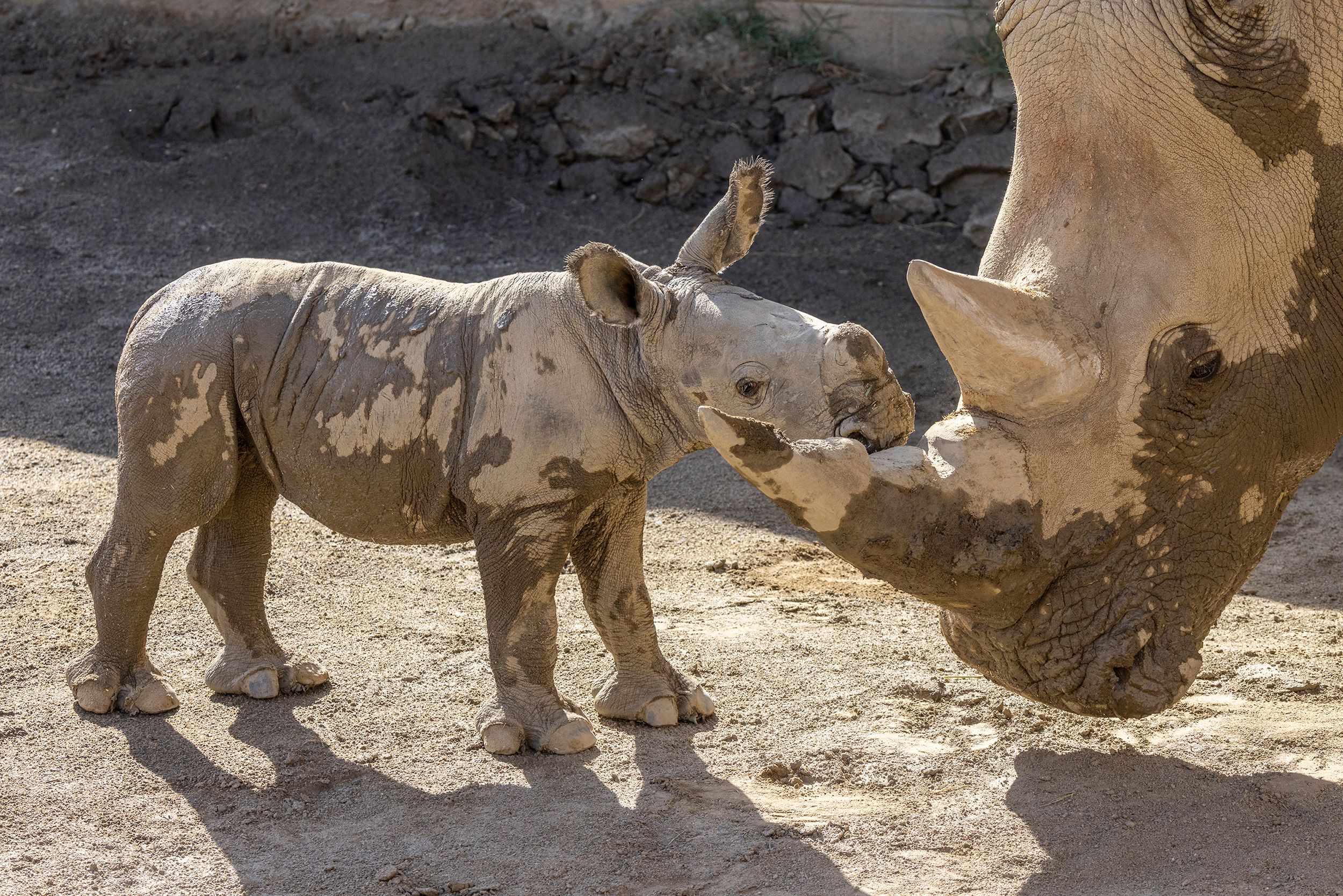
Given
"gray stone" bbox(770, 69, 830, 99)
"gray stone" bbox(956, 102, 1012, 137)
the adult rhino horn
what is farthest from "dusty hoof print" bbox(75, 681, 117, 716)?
"gray stone" bbox(956, 102, 1012, 137)

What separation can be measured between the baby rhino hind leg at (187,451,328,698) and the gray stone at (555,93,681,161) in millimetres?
6249

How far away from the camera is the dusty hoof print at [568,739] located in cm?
430

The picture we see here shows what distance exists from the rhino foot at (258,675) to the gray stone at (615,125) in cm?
646

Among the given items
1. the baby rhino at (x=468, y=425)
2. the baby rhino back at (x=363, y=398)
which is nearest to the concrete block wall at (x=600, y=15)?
the baby rhino at (x=468, y=425)

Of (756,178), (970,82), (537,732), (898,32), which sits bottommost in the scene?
(537,732)

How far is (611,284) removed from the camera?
409cm

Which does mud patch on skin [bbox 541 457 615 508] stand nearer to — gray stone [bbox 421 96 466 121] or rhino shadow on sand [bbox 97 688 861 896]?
rhino shadow on sand [bbox 97 688 861 896]

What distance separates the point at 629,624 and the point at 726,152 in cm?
648

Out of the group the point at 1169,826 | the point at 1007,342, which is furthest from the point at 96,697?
the point at 1169,826

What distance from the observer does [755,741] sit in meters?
4.45

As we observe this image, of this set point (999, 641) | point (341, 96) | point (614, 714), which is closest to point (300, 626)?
point (614, 714)

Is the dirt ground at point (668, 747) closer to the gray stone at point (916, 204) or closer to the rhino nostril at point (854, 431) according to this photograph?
the rhino nostril at point (854, 431)

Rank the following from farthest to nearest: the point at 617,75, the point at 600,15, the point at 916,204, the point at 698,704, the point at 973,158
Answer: the point at 600,15 < the point at 617,75 < the point at 916,204 < the point at 973,158 < the point at 698,704

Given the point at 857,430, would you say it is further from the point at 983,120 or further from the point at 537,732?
the point at 983,120
